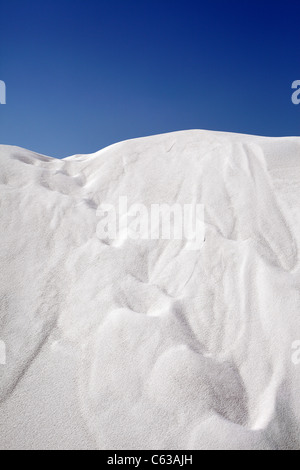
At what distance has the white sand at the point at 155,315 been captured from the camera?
1.33 m

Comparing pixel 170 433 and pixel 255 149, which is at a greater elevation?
pixel 255 149

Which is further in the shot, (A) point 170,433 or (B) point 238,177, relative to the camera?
(B) point 238,177

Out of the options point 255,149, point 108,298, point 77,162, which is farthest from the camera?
point 77,162

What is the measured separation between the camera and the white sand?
133cm

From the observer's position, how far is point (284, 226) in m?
2.32

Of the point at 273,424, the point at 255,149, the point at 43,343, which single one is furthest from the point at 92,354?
the point at 255,149

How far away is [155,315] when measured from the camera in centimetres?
173

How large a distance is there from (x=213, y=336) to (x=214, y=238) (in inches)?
30.4

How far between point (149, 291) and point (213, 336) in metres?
0.45
